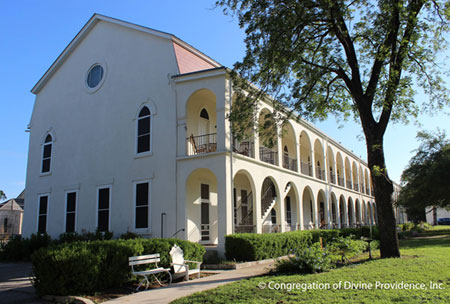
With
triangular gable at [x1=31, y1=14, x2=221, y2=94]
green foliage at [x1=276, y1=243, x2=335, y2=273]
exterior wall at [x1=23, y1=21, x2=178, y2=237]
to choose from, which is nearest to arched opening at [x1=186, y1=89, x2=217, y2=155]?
exterior wall at [x1=23, y1=21, x2=178, y2=237]

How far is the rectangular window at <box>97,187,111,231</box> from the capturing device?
1975 centimetres

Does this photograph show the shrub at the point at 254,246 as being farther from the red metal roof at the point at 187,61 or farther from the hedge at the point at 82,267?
the red metal roof at the point at 187,61

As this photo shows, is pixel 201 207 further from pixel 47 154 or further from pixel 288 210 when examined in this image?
pixel 47 154

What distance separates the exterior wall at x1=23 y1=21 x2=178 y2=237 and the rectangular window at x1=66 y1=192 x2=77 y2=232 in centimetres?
43

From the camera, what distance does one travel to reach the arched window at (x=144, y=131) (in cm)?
1898

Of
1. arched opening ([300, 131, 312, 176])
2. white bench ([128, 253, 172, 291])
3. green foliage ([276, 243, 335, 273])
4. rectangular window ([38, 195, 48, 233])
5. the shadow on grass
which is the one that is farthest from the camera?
arched opening ([300, 131, 312, 176])

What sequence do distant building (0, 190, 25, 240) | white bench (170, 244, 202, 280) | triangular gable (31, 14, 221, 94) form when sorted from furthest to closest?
distant building (0, 190, 25, 240), triangular gable (31, 14, 221, 94), white bench (170, 244, 202, 280)

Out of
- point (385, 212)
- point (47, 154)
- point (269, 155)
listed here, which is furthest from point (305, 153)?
point (47, 154)

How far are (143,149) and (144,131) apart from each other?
957mm

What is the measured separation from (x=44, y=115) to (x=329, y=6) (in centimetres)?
1968

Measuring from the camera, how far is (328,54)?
15.9 meters

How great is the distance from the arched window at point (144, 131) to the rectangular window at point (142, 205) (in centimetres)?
191

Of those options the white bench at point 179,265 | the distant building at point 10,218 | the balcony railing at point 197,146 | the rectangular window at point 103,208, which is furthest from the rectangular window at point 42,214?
the distant building at point 10,218

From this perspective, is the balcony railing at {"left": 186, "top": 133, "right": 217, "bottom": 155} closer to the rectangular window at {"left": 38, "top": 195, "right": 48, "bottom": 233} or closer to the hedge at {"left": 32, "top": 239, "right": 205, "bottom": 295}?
the hedge at {"left": 32, "top": 239, "right": 205, "bottom": 295}
